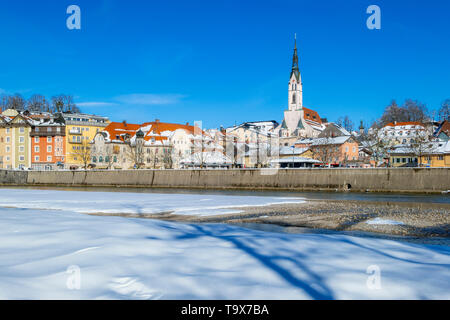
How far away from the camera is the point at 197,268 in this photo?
17.1 feet

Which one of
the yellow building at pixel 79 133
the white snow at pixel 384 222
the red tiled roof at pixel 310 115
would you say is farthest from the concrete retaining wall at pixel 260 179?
the red tiled roof at pixel 310 115

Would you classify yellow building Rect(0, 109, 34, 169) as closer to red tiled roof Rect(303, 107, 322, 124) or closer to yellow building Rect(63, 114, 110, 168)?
yellow building Rect(63, 114, 110, 168)

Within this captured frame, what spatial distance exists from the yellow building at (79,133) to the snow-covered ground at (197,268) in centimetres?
8446

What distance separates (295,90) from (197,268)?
149857mm

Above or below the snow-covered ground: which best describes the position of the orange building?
above

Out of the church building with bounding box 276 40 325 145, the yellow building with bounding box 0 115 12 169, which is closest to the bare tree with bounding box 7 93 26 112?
the yellow building with bounding box 0 115 12 169

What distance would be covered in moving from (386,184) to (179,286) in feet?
138

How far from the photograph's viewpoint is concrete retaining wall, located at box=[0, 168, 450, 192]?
4053 cm

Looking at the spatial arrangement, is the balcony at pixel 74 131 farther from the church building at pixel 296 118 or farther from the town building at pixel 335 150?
the church building at pixel 296 118

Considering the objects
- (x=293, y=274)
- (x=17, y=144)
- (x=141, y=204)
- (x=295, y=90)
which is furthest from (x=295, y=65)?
(x=293, y=274)

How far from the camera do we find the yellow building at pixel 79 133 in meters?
90.6

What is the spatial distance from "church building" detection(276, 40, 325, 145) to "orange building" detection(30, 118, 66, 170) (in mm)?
71695
